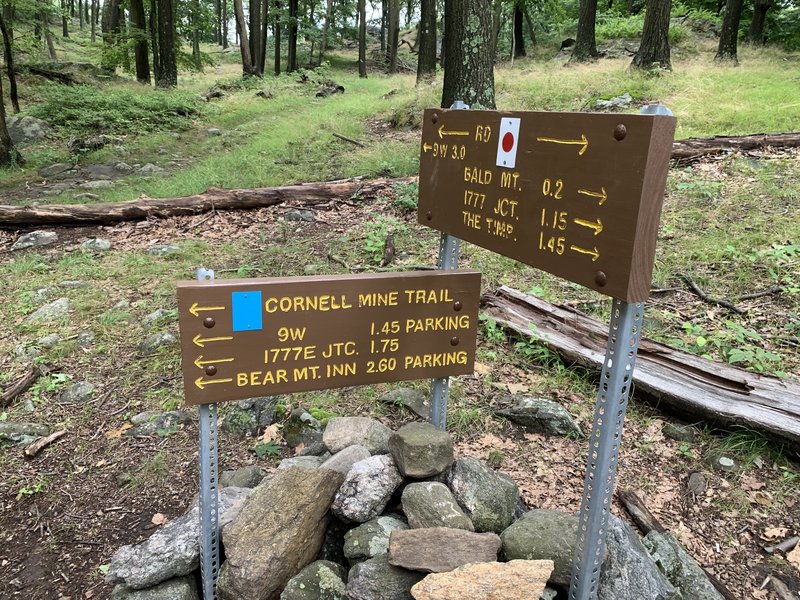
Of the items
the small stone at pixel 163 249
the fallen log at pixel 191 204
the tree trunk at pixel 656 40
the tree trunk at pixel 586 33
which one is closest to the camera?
the small stone at pixel 163 249

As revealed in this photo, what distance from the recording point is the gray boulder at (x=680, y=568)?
2.41m

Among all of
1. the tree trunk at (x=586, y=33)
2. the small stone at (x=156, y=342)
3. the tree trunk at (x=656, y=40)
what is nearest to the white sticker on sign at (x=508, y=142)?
the small stone at (x=156, y=342)

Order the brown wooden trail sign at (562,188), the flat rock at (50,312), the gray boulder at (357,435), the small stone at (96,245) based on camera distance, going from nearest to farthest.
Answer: the brown wooden trail sign at (562,188) < the gray boulder at (357,435) < the flat rock at (50,312) < the small stone at (96,245)

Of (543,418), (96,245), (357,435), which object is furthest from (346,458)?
(96,245)

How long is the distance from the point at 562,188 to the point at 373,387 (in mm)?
2614

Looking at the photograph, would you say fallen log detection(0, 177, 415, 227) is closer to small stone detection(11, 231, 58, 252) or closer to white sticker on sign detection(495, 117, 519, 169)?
small stone detection(11, 231, 58, 252)

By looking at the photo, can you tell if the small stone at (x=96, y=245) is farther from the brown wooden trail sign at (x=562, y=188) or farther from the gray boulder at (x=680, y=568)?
the gray boulder at (x=680, y=568)

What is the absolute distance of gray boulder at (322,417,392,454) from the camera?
126 inches

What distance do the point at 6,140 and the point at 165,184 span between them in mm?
3869

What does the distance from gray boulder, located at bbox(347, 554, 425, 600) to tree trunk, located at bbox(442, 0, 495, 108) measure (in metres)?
7.04

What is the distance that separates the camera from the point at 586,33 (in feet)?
53.5

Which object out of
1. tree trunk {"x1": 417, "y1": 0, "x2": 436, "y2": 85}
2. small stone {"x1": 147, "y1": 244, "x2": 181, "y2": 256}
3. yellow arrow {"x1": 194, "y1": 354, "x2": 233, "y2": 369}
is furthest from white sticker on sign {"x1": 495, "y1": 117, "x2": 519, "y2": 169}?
tree trunk {"x1": 417, "y1": 0, "x2": 436, "y2": 85}

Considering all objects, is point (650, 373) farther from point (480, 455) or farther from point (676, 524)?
point (480, 455)

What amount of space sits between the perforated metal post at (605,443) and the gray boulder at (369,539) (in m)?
0.77
